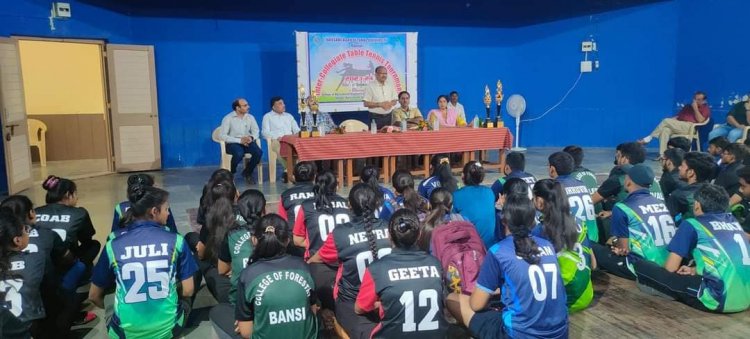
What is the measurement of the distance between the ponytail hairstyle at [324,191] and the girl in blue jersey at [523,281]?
115 centimetres

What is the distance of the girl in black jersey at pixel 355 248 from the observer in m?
2.78

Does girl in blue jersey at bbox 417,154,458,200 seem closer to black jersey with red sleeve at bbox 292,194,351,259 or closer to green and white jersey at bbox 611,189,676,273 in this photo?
black jersey with red sleeve at bbox 292,194,351,259

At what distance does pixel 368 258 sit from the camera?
2789 millimetres

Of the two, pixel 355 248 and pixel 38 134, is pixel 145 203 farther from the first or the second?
pixel 38 134

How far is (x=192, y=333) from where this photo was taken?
3.18 m

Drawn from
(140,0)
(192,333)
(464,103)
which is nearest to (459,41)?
(464,103)

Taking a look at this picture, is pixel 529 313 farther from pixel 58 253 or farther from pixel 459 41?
pixel 459 41

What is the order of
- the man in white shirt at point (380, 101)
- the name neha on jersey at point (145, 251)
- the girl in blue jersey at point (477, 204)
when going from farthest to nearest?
the man in white shirt at point (380, 101), the girl in blue jersey at point (477, 204), the name neha on jersey at point (145, 251)

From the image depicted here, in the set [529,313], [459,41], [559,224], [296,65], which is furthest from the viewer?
[459,41]

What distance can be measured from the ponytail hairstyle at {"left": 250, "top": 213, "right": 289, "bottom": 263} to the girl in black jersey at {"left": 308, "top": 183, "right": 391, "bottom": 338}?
42 centimetres

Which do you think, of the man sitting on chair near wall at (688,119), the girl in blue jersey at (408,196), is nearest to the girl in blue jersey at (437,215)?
the girl in blue jersey at (408,196)

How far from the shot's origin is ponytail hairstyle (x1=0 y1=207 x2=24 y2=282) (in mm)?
2529

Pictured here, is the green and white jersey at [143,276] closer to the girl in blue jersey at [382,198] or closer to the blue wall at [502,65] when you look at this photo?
the girl in blue jersey at [382,198]

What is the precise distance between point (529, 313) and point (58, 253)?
2606 millimetres
